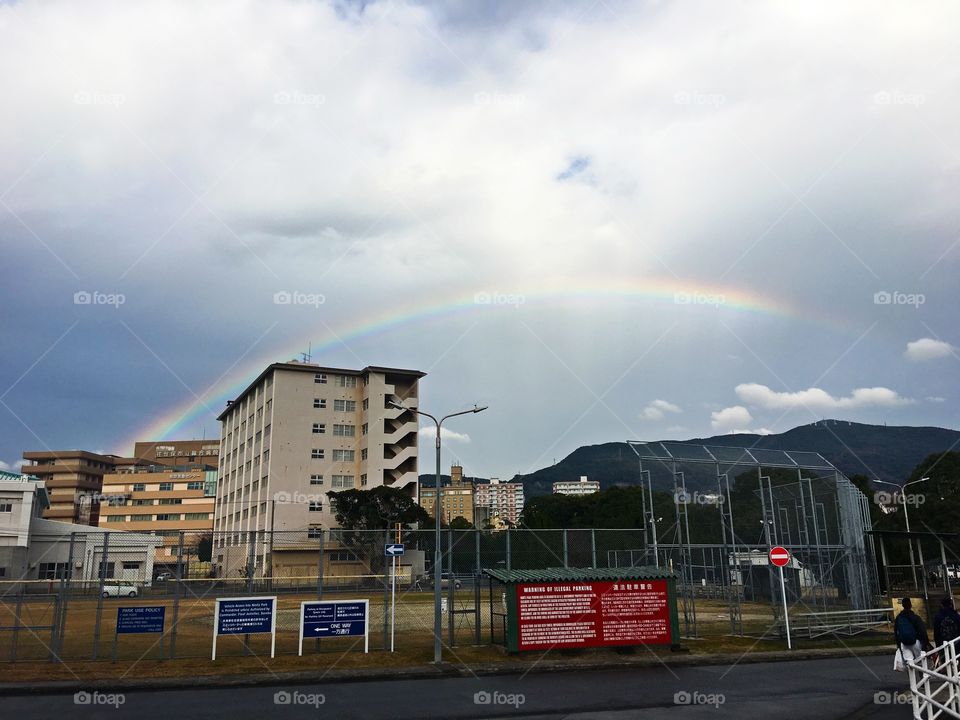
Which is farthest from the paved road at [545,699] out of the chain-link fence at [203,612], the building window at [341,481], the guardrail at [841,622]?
the building window at [341,481]

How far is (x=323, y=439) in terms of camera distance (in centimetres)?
8525

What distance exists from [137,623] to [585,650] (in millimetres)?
11615

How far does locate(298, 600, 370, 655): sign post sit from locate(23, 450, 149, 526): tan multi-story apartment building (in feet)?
458

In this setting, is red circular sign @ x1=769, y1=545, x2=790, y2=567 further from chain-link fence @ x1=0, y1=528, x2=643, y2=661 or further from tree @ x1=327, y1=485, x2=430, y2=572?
tree @ x1=327, y1=485, x2=430, y2=572

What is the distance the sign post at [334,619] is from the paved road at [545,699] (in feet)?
9.12

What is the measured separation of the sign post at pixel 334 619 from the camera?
60.7 feet

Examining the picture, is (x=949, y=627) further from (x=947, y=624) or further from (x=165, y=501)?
(x=165, y=501)

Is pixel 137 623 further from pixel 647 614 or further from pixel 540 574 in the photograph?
pixel 647 614

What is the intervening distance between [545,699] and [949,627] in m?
7.61

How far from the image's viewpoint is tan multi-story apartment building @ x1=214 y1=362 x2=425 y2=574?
3228 inches

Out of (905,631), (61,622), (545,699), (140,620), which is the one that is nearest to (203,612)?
(61,622)

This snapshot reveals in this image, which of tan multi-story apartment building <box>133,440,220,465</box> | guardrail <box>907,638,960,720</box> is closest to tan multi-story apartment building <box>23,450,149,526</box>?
tan multi-story apartment building <box>133,440,220,465</box>

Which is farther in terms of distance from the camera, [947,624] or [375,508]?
[375,508]

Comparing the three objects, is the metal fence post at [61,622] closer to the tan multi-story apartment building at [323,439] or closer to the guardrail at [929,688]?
the guardrail at [929,688]
